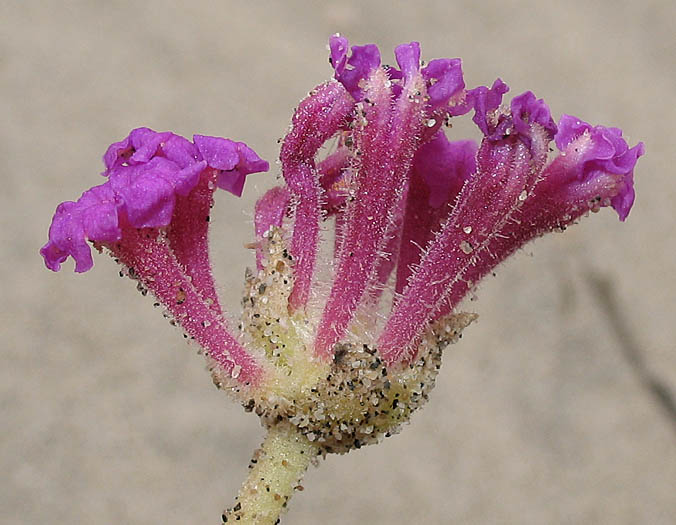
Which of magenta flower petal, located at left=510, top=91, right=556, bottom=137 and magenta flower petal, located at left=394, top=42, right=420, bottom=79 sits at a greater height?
magenta flower petal, located at left=394, top=42, right=420, bottom=79

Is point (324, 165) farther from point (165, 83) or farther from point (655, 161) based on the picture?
Answer: point (655, 161)

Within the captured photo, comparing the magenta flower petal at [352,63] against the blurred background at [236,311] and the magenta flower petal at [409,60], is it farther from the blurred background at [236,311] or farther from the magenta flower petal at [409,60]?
the blurred background at [236,311]

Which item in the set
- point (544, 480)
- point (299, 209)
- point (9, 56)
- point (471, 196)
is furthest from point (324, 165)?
point (9, 56)

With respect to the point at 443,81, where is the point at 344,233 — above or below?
below

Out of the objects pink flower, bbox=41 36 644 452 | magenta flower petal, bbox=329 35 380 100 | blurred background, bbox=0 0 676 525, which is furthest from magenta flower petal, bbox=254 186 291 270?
blurred background, bbox=0 0 676 525

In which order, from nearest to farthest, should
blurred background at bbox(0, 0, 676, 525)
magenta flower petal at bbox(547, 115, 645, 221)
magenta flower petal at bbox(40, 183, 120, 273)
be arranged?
magenta flower petal at bbox(40, 183, 120, 273) < magenta flower petal at bbox(547, 115, 645, 221) < blurred background at bbox(0, 0, 676, 525)

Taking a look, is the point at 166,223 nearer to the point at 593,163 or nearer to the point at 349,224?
the point at 349,224

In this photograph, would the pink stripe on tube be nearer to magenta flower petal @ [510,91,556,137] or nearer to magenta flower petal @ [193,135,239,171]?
magenta flower petal @ [193,135,239,171]

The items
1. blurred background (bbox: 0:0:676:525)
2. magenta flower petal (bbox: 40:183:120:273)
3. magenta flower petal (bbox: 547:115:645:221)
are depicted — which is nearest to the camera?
magenta flower petal (bbox: 40:183:120:273)

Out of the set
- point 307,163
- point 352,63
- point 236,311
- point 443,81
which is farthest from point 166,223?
point 236,311
